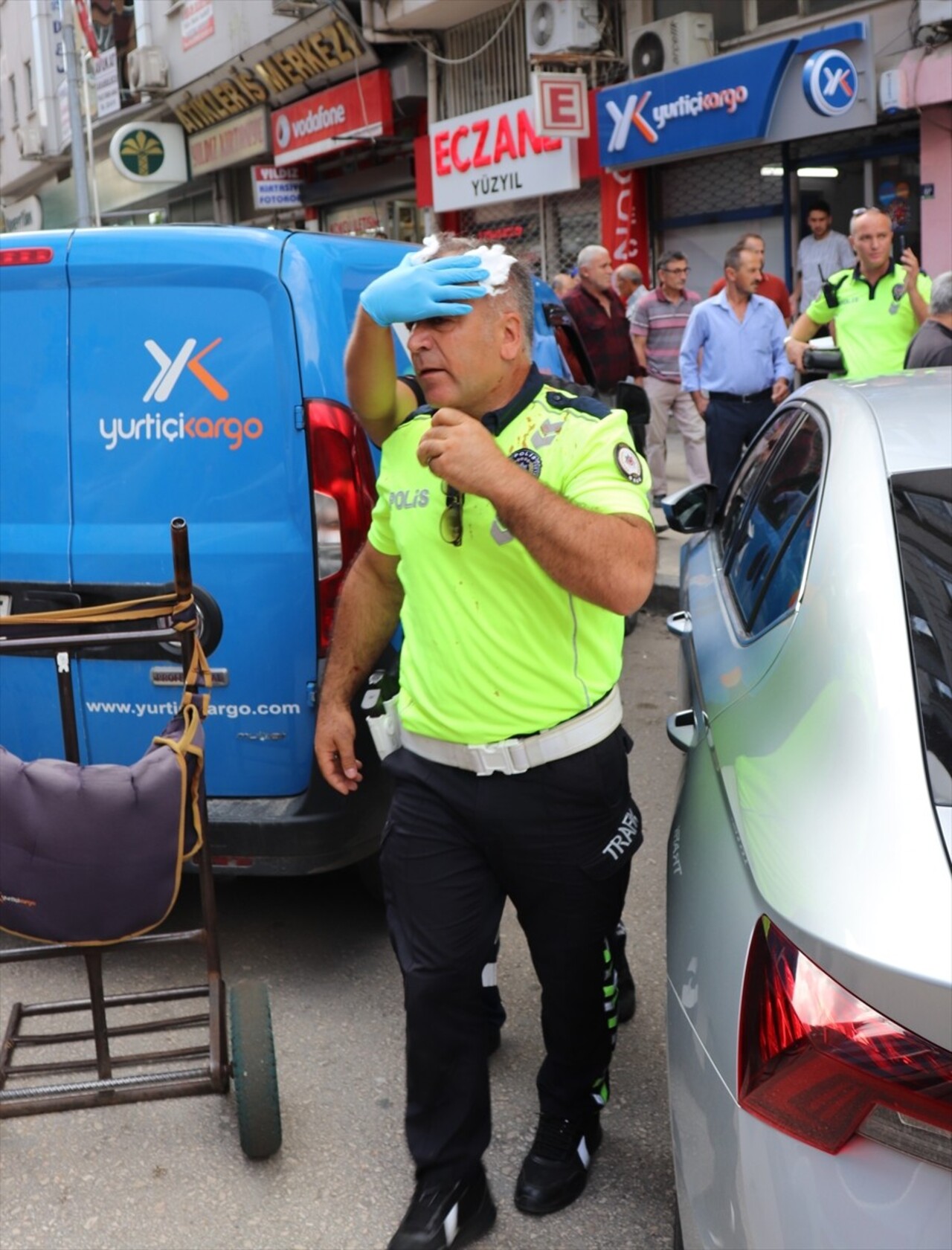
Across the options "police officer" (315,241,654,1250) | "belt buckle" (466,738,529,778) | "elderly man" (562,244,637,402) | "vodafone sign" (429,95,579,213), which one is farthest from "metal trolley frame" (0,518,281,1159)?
"vodafone sign" (429,95,579,213)

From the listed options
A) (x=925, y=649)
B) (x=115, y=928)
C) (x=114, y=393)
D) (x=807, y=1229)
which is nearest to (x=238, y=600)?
Answer: (x=114, y=393)

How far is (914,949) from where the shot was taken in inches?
61.7

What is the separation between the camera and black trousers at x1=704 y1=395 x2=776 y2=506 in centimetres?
855

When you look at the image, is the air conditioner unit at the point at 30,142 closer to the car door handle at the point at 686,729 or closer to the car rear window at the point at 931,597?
the car door handle at the point at 686,729

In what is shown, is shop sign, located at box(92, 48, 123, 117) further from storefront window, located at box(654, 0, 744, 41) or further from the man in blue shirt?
the man in blue shirt

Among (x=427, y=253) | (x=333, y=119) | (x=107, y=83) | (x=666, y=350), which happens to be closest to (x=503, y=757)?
(x=427, y=253)

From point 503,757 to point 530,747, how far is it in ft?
0.17

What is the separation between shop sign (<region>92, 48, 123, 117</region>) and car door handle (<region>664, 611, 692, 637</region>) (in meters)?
25.0

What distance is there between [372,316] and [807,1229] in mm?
1681

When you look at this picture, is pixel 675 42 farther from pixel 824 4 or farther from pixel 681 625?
pixel 681 625

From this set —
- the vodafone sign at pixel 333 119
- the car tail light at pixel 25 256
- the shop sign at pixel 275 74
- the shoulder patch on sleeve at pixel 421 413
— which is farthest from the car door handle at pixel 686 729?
the shop sign at pixel 275 74

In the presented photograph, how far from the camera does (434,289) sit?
7.98 ft

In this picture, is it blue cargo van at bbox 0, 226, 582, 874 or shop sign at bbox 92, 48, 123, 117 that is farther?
shop sign at bbox 92, 48, 123, 117

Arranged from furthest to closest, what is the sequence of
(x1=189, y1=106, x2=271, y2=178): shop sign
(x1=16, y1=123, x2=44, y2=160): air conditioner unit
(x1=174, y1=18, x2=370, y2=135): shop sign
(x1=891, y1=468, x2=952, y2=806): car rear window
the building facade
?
1. (x1=16, y1=123, x2=44, y2=160): air conditioner unit
2. (x1=189, y1=106, x2=271, y2=178): shop sign
3. (x1=174, y1=18, x2=370, y2=135): shop sign
4. the building facade
5. (x1=891, y1=468, x2=952, y2=806): car rear window
